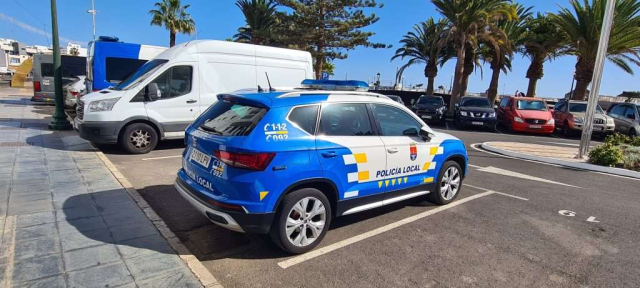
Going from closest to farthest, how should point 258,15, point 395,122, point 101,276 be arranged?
point 101,276, point 395,122, point 258,15

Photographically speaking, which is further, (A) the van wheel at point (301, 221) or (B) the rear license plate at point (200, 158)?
(B) the rear license plate at point (200, 158)

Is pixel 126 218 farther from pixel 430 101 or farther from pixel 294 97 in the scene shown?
pixel 430 101

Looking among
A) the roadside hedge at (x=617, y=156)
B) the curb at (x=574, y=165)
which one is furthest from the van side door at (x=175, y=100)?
the roadside hedge at (x=617, y=156)

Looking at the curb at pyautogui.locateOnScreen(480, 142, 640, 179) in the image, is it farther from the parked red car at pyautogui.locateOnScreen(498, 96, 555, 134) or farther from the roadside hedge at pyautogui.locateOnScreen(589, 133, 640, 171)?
the parked red car at pyautogui.locateOnScreen(498, 96, 555, 134)

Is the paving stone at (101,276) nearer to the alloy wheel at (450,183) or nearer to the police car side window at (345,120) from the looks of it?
the police car side window at (345,120)

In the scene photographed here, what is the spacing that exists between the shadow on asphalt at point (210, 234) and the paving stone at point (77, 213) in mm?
682

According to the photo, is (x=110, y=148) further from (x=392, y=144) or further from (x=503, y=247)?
(x=503, y=247)

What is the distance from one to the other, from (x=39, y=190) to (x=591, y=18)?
2473 cm

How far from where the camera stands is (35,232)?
3.69 m

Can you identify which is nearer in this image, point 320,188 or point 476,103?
point 320,188

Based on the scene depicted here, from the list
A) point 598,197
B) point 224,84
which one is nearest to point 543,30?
point 598,197

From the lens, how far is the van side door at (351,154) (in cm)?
373

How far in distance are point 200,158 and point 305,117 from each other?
1166mm

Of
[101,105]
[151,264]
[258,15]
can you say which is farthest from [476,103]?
[258,15]
